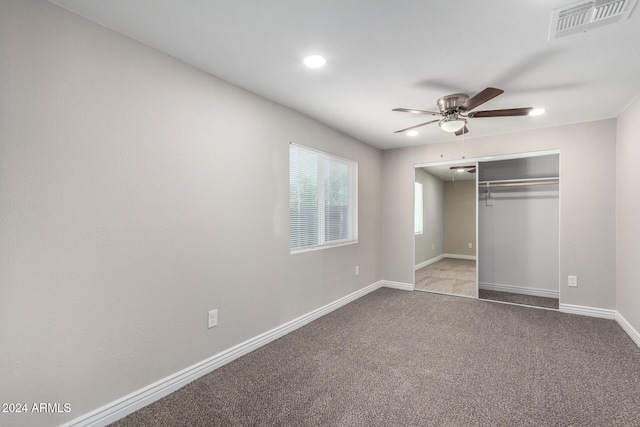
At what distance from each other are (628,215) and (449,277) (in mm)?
2821

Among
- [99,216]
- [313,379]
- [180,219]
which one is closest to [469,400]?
[313,379]

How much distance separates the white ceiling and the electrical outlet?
1974 mm

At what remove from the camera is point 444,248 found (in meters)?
7.26

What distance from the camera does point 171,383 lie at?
212 centimetres

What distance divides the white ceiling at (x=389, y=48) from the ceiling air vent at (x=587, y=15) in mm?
63

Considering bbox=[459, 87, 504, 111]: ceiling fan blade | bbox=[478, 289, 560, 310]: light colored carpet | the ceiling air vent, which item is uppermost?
the ceiling air vent

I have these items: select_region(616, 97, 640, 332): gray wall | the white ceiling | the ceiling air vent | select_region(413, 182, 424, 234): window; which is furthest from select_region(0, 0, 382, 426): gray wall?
select_region(413, 182, 424, 234): window

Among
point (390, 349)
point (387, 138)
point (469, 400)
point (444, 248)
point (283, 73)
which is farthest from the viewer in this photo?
point (444, 248)

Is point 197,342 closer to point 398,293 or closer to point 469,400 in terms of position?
point 469,400

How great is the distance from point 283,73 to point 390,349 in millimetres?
2637

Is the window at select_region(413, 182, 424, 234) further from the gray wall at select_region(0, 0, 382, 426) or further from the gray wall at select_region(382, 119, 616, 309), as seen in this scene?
the gray wall at select_region(0, 0, 382, 426)

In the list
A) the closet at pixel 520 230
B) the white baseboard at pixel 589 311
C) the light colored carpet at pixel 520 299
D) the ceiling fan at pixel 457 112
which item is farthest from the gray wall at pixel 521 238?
the ceiling fan at pixel 457 112

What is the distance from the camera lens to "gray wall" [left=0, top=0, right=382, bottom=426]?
1.51 m

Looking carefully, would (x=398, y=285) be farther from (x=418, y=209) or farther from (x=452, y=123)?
(x=452, y=123)
